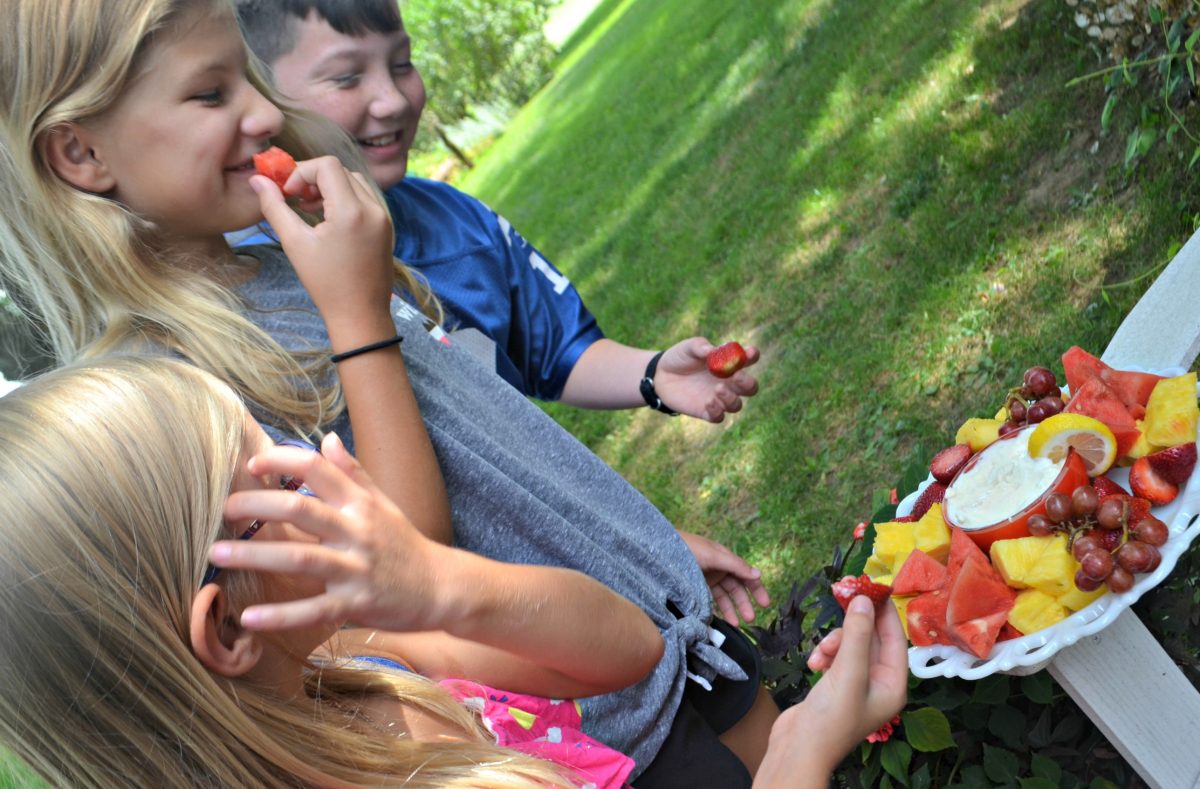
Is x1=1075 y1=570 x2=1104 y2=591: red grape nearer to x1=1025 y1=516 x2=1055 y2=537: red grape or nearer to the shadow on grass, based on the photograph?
x1=1025 y1=516 x2=1055 y2=537: red grape

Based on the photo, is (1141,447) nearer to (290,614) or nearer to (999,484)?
(999,484)

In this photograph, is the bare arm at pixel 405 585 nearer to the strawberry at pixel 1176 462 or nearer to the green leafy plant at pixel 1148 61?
the strawberry at pixel 1176 462

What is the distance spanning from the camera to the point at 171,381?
141cm

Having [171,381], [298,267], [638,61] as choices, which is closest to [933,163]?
[298,267]

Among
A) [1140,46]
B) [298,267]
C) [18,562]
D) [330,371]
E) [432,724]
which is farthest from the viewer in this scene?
[1140,46]

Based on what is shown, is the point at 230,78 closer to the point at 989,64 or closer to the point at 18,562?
the point at 18,562

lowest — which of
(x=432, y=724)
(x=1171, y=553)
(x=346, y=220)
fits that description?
(x=1171, y=553)

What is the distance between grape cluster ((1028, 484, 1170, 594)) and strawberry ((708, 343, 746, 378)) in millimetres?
789

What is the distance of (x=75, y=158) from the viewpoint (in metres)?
1.69

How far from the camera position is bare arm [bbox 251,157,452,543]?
1600mm

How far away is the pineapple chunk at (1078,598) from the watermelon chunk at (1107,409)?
27 centimetres

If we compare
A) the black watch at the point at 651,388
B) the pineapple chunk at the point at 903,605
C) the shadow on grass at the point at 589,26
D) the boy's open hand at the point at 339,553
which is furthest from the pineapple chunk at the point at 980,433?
the shadow on grass at the point at 589,26

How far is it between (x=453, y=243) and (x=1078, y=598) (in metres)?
1.47

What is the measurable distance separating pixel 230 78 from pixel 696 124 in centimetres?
737
